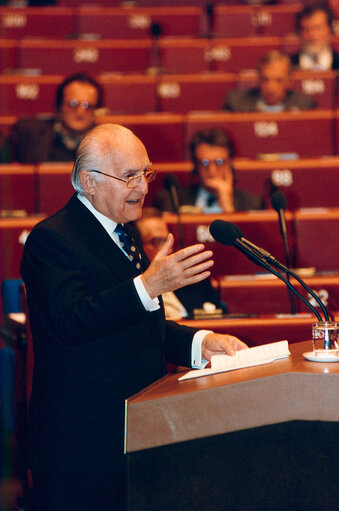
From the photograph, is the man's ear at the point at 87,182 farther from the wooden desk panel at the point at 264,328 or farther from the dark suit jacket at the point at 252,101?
the dark suit jacket at the point at 252,101

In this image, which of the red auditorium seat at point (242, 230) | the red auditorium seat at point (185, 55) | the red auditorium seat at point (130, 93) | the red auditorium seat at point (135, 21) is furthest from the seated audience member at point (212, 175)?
the red auditorium seat at point (135, 21)

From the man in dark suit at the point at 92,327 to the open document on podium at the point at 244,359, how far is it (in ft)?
0.14

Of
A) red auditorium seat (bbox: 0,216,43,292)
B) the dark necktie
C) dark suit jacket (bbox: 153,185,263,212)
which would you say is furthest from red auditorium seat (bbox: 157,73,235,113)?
the dark necktie

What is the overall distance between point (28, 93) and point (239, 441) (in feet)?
9.53

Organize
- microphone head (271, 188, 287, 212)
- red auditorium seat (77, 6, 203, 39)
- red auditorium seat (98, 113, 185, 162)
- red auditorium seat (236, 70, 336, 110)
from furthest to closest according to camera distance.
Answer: red auditorium seat (77, 6, 203, 39), red auditorium seat (236, 70, 336, 110), red auditorium seat (98, 113, 185, 162), microphone head (271, 188, 287, 212)

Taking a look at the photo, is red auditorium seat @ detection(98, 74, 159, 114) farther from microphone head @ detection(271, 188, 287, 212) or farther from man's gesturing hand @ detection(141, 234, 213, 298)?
man's gesturing hand @ detection(141, 234, 213, 298)

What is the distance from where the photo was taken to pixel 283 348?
1.13 metres

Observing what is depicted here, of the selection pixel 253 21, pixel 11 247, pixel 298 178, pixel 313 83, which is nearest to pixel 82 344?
pixel 11 247

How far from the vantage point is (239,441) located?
1.01 meters

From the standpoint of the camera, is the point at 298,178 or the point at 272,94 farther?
the point at 272,94

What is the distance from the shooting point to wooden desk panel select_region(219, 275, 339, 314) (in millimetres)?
2137

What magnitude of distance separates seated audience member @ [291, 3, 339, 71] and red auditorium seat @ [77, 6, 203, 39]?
672 millimetres

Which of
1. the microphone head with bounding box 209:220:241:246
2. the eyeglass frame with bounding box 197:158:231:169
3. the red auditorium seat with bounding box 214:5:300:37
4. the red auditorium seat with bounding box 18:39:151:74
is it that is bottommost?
the microphone head with bounding box 209:220:241:246

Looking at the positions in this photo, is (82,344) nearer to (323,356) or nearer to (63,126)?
(323,356)
